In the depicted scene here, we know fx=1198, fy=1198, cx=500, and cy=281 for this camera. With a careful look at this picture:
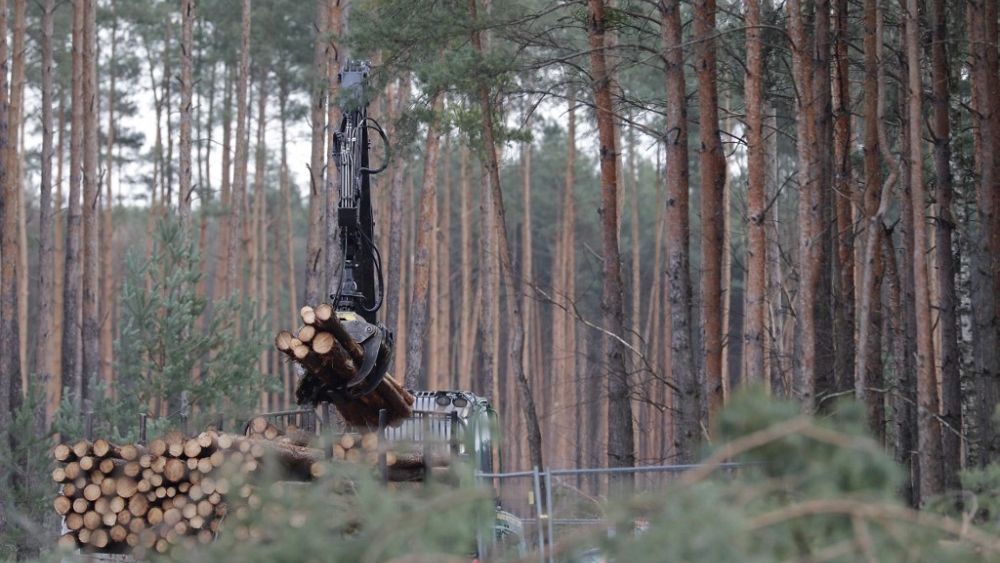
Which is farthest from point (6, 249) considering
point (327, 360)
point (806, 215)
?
point (806, 215)

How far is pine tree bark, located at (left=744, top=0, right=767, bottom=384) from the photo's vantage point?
527 inches

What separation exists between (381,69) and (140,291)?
5338mm

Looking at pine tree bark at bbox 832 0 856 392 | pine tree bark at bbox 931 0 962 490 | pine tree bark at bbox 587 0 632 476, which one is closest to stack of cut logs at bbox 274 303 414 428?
pine tree bark at bbox 587 0 632 476

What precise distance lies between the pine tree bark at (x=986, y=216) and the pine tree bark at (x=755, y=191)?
2.44m

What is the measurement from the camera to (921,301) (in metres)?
13.1

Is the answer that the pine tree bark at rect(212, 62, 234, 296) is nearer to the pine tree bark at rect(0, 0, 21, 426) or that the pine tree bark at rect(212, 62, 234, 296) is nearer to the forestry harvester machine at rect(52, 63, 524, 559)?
the pine tree bark at rect(0, 0, 21, 426)

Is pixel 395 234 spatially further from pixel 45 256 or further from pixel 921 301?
pixel 921 301

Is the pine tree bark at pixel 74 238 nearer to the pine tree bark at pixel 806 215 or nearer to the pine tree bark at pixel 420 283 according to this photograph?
the pine tree bark at pixel 420 283

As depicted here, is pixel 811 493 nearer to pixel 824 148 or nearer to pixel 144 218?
pixel 824 148

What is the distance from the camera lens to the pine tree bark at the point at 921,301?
13.1 meters

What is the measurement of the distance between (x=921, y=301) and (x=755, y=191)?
216cm

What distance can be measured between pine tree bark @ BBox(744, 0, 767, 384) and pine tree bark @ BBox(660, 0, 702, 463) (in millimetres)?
753

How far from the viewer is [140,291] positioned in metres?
17.8

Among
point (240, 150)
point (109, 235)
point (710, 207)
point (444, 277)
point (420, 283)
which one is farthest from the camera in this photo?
point (444, 277)
